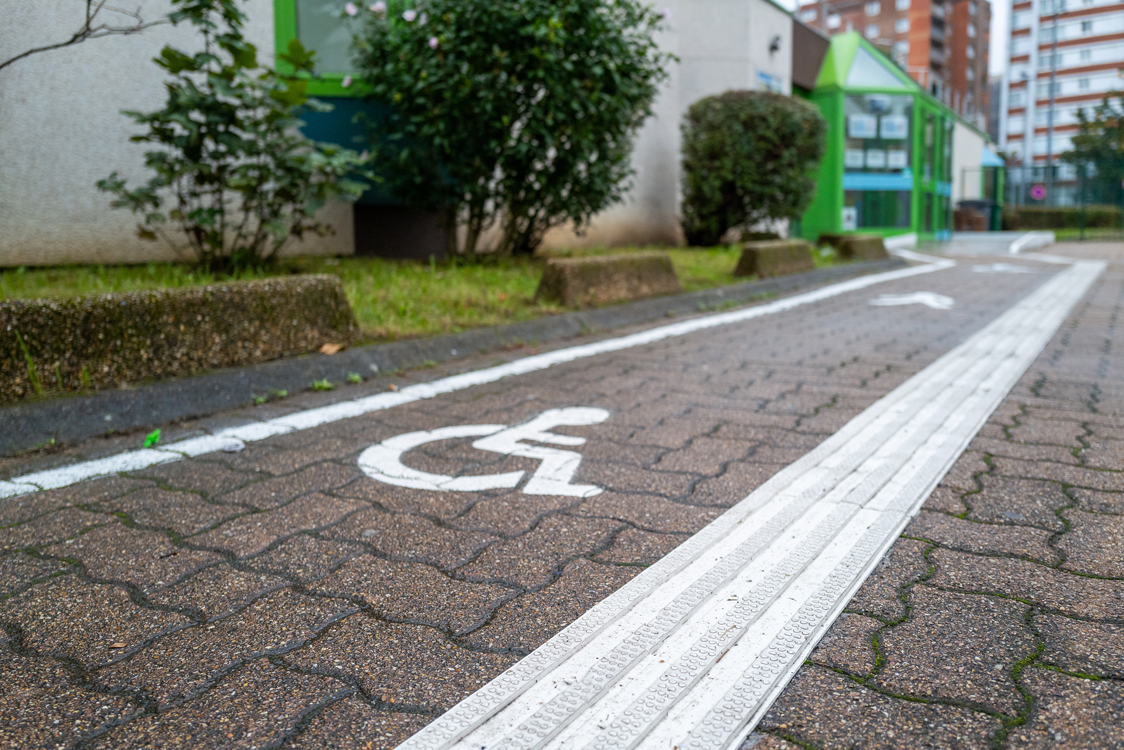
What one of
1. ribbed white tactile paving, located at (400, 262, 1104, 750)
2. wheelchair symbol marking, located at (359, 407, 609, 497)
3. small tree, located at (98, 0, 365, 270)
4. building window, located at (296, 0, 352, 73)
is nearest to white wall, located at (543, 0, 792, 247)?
building window, located at (296, 0, 352, 73)

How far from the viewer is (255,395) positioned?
4203 millimetres

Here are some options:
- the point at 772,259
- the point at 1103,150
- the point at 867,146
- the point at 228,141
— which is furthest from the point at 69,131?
the point at 1103,150

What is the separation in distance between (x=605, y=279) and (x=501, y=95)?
1925mm

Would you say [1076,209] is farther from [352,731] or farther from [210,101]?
[352,731]

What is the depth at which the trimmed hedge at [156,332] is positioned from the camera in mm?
3546

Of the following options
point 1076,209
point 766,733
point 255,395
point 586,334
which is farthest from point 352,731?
point 1076,209

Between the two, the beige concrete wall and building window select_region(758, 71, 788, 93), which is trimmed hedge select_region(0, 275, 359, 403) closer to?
the beige concrete wall

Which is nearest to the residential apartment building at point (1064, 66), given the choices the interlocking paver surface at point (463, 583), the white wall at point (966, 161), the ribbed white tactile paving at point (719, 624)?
the white wall at point (966, 161)

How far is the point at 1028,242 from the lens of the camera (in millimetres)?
22875

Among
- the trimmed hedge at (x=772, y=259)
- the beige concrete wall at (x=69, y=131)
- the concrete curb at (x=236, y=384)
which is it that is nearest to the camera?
the concrete curb at (x=236, y=384)

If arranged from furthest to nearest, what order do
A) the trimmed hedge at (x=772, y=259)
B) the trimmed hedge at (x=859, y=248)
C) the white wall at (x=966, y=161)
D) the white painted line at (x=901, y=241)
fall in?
the white wall at (x=966, y=161) → the white painted line at (x=901, y=241) → the trimmed hedge at (x=859, y=248) → the trimmed hedge at (x=772, y=259)

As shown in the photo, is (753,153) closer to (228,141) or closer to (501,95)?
(501,95)

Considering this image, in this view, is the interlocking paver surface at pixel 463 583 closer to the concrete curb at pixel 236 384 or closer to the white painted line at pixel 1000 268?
the concrete curb at pixel 236 384

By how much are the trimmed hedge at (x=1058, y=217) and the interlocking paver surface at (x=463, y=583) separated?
1494 inches
